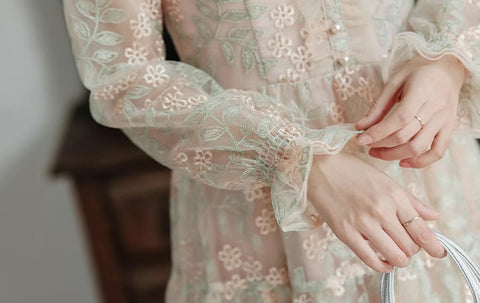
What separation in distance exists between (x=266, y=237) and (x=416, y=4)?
35 centimetres

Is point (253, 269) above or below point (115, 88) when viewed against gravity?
below

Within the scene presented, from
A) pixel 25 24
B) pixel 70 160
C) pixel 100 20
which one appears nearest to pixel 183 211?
pixel 100 20

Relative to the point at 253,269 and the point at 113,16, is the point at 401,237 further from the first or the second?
the point at 113,16

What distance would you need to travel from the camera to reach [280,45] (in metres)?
0.80

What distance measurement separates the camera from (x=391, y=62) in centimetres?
79

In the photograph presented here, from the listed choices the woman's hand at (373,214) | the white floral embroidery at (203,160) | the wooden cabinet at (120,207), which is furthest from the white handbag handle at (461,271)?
the wooden cabinet at (120,207)

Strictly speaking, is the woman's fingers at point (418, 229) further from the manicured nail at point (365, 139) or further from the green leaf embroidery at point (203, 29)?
the green leaf embroidery at point (203, 29)

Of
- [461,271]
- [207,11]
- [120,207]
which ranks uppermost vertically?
[207,11]

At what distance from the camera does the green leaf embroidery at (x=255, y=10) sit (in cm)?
79

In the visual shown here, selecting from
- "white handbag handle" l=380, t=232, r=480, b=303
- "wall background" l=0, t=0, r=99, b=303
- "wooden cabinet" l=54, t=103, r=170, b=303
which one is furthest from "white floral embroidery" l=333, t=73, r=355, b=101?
"wall background" l=0, t=0, r=99, b=303

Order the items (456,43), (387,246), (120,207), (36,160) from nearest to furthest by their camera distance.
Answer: (387,246) → (456,43) → (120,207) → (36,160)

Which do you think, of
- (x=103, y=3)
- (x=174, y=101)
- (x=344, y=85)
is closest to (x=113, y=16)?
(x=103, y=3)

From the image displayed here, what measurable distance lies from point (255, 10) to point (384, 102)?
0.18 metres

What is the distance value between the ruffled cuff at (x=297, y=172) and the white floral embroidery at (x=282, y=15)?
16 cm
